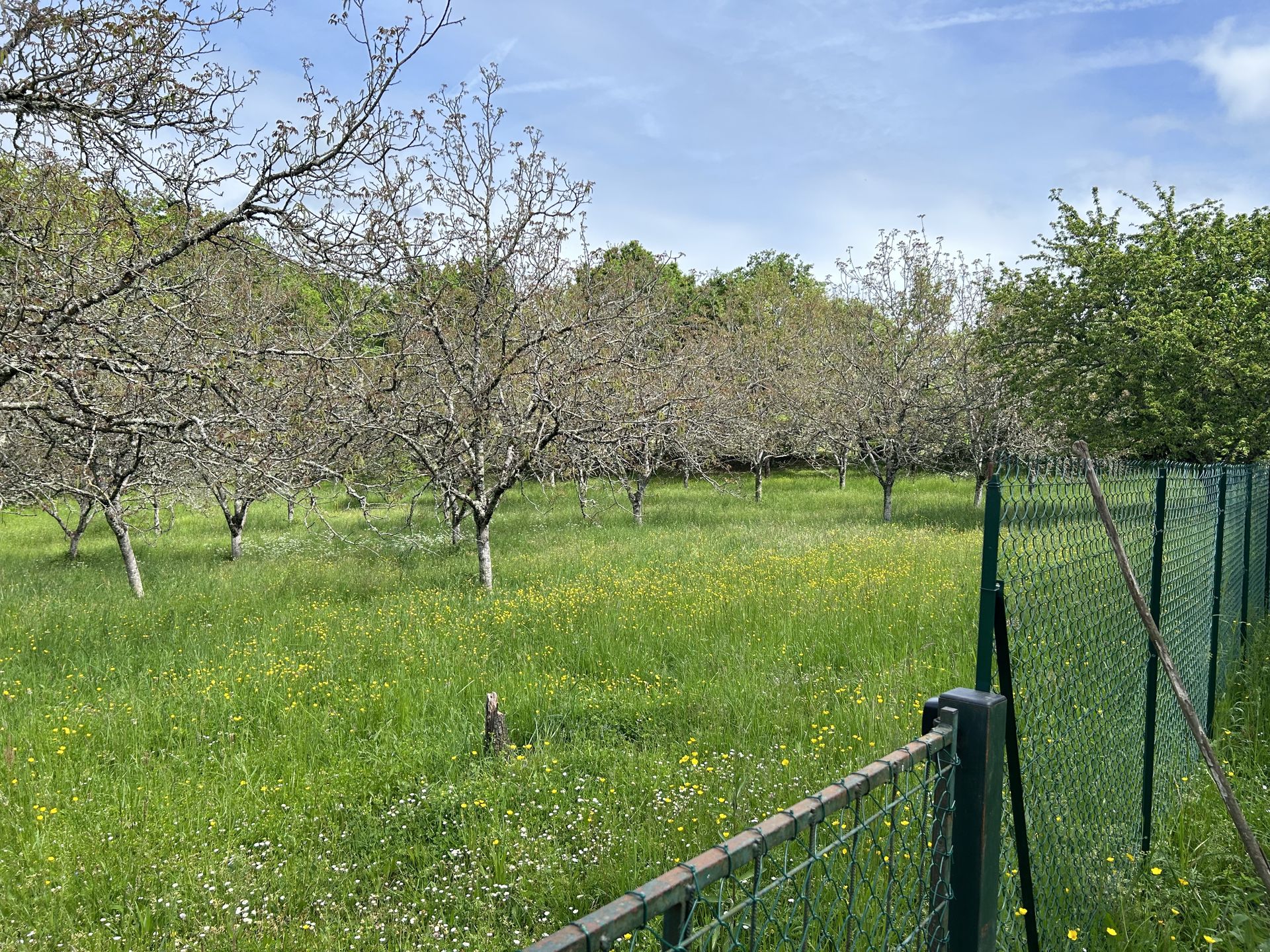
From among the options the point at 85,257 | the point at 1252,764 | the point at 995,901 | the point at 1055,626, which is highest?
the point at 85,257

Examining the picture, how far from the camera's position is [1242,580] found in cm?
643

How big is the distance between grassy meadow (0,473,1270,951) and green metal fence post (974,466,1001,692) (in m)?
1.99

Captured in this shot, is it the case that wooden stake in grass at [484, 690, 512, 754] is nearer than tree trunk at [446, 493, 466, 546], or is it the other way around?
wooden stake in grass at [484, 690, 512, 754]

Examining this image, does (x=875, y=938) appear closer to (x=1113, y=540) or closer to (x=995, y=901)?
A: (x=995, y=901)

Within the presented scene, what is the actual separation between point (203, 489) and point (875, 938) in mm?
15304

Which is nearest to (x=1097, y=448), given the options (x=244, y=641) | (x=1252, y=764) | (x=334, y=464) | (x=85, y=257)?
(x=1252, y=764)

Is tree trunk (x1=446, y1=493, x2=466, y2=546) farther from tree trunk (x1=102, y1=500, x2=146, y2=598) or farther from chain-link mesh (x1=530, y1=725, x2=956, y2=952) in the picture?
chain-link mesh (x1=530, y1=725, x2=956, y2=952)

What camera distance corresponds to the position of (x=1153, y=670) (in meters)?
3.71

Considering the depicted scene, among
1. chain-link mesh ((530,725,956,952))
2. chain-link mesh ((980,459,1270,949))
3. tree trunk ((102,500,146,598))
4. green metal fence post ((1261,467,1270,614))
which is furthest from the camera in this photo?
tree trunk ((102,500,146,598))

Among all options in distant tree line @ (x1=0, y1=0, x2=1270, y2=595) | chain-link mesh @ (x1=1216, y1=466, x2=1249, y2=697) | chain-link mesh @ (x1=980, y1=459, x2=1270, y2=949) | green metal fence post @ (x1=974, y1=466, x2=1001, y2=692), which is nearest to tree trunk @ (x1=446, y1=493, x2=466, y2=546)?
distant tree line @ (x1=0, y1=0, x2=1270, y2=595)

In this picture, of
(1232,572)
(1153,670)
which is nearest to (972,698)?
(1153,670)

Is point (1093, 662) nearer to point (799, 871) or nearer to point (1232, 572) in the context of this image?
point (799, 871)

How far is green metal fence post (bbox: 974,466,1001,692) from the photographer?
1.85 meters

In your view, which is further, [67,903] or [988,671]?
[67,903]
